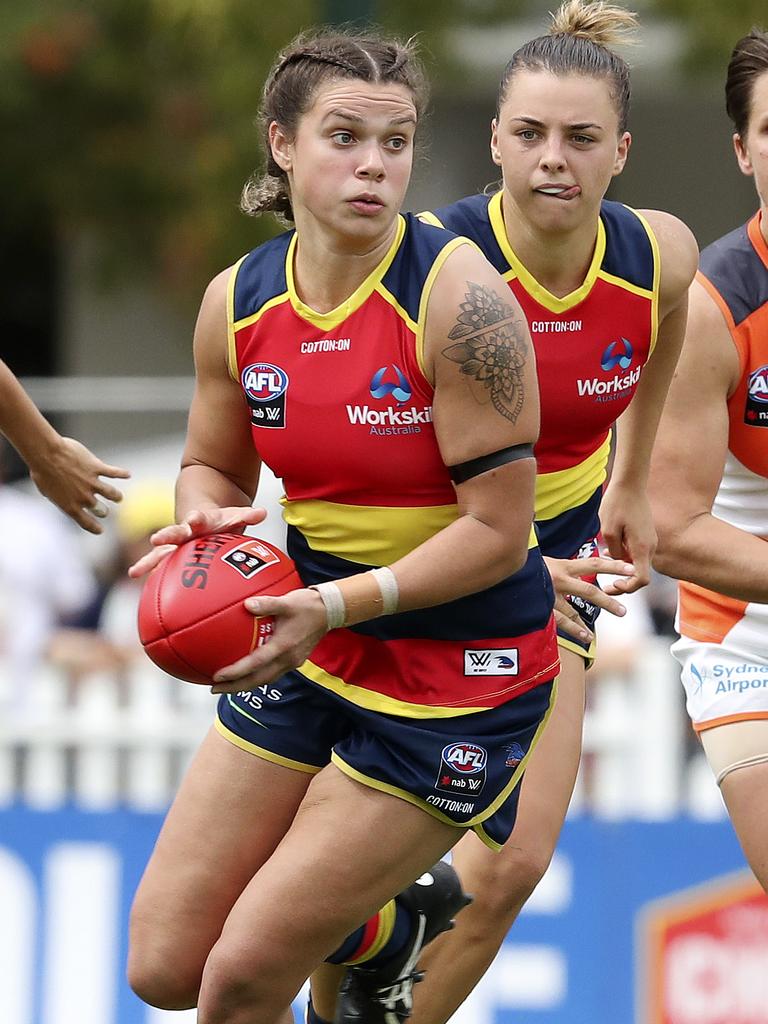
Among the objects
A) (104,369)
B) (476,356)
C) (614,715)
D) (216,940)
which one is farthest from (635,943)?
(104,369)

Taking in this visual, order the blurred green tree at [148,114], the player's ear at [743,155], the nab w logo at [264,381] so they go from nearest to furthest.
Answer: the nab w logo at [264,381], the player's ear at [743,155], the blurred green tree at [148,114]

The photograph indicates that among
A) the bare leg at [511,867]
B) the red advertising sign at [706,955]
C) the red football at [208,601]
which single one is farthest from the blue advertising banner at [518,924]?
the red football at [208,601]

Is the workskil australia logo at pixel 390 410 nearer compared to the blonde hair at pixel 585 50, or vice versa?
the workskil australia logo at pixel 390 410

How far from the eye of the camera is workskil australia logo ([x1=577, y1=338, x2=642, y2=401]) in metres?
4.31

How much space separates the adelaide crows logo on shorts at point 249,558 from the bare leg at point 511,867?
1.10 m

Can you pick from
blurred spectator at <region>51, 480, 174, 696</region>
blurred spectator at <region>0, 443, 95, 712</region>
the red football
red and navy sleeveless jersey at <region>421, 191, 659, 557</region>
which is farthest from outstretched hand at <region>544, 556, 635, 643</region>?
blurred spectator at <region>0, 443, 95, 712</region>

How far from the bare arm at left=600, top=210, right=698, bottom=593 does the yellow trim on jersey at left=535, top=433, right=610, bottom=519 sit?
0.07 meters

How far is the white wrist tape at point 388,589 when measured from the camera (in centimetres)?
371

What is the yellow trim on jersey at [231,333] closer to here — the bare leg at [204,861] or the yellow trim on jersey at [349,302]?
the yellow trim on jersey at [349,302]

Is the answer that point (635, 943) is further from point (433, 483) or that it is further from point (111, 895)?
point (433, 483)

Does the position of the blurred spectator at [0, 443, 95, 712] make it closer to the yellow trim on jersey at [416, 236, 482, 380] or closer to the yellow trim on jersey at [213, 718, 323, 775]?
the yellow trim on jersey at [213, 718, 323, 775]

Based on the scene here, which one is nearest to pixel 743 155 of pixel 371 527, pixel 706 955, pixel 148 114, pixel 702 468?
pixel 702 468

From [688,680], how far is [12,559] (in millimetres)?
4812

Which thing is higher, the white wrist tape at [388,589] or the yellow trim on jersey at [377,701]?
the white wrist tape at [388,589]
